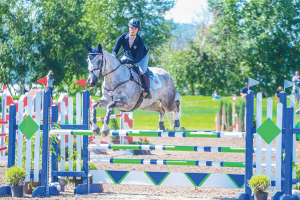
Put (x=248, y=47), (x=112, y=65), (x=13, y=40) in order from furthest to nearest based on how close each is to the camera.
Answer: (x=248, y=47), (x=13, y=40), (x=112, y=65)

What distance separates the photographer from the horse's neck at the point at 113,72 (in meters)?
4.86

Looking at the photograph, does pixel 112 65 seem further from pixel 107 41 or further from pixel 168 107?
pixel 107 41

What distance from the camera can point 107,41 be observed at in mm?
27859

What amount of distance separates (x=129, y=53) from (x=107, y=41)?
76.2 feet

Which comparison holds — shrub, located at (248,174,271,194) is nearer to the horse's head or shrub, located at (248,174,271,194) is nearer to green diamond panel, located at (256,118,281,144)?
green diamond panel, located at (256,118,281,144)

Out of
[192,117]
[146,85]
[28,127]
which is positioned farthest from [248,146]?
[192,117]

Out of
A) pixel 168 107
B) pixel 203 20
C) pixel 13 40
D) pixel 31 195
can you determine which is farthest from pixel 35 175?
pixel 203 20

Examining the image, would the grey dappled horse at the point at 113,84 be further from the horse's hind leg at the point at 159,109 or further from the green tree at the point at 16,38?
the green tree at the point at 16,38

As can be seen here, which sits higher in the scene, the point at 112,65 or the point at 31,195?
the point at 112,65

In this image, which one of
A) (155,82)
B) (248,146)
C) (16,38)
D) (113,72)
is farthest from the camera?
(16,38)

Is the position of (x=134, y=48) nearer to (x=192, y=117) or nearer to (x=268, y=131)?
(x=268, y=131)

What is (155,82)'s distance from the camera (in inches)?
215

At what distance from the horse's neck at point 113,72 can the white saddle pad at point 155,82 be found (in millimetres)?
502

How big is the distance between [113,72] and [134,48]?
462 millimetres
